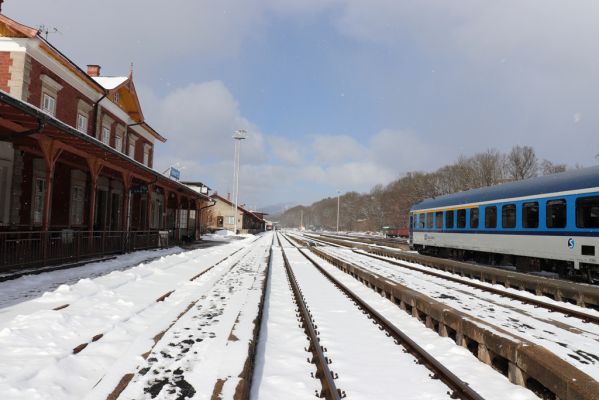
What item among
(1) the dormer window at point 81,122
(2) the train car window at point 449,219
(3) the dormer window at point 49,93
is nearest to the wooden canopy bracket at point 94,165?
(3) the dormer window at point 49,93

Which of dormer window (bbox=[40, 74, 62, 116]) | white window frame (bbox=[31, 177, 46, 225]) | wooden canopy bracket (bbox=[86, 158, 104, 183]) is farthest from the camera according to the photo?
dormer window (bbox=[40, 74, 62, 116])

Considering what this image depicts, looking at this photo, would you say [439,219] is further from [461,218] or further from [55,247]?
[55,247]

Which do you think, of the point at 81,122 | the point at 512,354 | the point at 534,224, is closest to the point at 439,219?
the point at 534,224

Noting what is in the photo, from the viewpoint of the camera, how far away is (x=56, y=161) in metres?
14.0

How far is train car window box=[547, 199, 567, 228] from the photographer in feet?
36.5

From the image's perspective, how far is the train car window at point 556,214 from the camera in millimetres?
11116

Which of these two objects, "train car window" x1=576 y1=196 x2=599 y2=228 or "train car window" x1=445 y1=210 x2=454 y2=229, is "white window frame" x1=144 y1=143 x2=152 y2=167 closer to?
"train car window" x1=445 y1=210 x2=454 y2=229

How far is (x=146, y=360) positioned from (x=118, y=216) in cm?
1918

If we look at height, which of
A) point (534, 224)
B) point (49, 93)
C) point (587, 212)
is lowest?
point (534, 224)

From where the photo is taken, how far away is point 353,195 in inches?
5881

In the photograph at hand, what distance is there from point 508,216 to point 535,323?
8031mm

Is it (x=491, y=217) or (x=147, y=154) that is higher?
(x=147, y=154)

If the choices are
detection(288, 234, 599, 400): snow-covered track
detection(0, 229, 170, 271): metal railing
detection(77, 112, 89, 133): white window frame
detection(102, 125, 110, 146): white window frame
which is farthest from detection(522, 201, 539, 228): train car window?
detection(102, 125, 110, 146): white window frame

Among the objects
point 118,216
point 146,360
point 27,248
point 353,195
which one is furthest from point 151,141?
point 353,195
